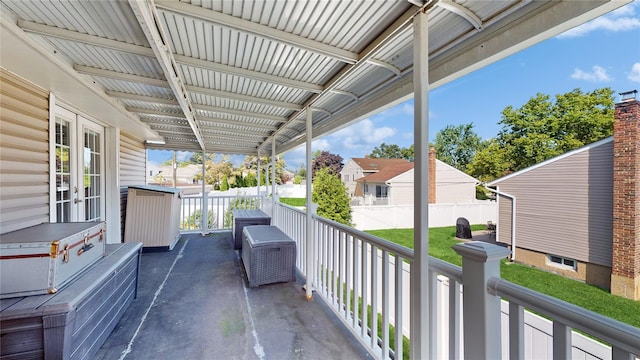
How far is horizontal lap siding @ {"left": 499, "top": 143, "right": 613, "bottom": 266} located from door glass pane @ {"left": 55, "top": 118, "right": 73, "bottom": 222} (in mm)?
5188

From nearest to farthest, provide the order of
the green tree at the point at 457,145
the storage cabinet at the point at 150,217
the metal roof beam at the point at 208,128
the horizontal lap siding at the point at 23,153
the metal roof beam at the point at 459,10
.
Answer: the metal roof beam at the point at 459,10 → the horizontal lap siding at the point at 23,153 → the green tree at the point at 457,145 → the metal roof beam at the point at 208,128 → the storage cabinet at the point at 150,217

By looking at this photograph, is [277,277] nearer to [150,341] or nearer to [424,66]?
[150,341]

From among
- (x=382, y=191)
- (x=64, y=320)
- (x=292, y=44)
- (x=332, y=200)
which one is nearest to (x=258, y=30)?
(x=292, y=44)

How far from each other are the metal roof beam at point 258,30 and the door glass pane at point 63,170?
2741mm

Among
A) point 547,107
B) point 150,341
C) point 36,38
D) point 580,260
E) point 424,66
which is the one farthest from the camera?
point 547,107

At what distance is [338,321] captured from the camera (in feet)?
8.82

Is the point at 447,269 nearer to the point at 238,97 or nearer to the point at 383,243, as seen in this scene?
the point at 383,243

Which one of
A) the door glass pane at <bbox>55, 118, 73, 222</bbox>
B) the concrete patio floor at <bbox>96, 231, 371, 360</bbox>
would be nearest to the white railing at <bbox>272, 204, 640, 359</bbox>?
the concrete patio floor at <bbox>96, 231, 371, 360</bbox>

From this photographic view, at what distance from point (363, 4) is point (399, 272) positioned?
1.73 m

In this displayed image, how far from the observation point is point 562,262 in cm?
277

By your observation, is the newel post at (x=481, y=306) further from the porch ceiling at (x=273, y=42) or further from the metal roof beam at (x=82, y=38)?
the metal roof beam at (x=82, y=38)

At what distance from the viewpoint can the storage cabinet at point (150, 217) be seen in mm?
5090

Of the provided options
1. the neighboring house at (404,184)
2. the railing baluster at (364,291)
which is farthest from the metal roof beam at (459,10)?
the railing baluster at (364,291)

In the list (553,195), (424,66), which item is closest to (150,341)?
(424,66)
